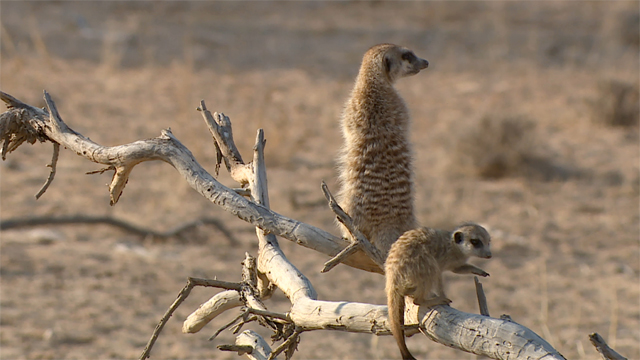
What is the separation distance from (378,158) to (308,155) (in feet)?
22.0

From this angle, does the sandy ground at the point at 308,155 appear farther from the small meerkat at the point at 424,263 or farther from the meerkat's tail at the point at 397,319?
the meerkat's tail at the point at 397,319

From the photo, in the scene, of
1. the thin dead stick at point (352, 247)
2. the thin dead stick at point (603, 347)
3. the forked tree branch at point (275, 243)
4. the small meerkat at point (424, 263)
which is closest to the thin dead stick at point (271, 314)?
the forked tree branch at point (275, 243)

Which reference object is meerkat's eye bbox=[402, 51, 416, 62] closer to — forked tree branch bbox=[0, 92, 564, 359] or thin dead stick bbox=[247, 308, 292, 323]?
forked tree branch bbox=[0, 92, 564, 359]

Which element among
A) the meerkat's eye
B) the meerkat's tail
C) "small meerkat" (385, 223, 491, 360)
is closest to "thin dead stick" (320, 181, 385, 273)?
"small meerkat" (385, 223, 491, 360)

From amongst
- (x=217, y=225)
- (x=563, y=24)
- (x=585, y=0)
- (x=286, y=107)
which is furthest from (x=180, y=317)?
(x=585, y=0)

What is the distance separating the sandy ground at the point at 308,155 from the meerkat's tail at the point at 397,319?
2.40 meters

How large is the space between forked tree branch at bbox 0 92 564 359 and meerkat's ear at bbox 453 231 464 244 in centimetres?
27

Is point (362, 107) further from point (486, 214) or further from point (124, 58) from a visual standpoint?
point (124, 58)

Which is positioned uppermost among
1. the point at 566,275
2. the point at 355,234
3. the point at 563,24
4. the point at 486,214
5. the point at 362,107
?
the point at 563,24

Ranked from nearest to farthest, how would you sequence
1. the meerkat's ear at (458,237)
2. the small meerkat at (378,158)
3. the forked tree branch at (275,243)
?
the forked tree branch at (275,243)
the meerkat's ear at (458,237)
the small meerkat at (378,158)

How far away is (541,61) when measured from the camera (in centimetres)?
1352

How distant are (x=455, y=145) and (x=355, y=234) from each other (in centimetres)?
699

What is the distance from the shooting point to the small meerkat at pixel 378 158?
2688mm

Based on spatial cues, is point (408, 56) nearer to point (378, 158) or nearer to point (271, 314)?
point (378, 158)
